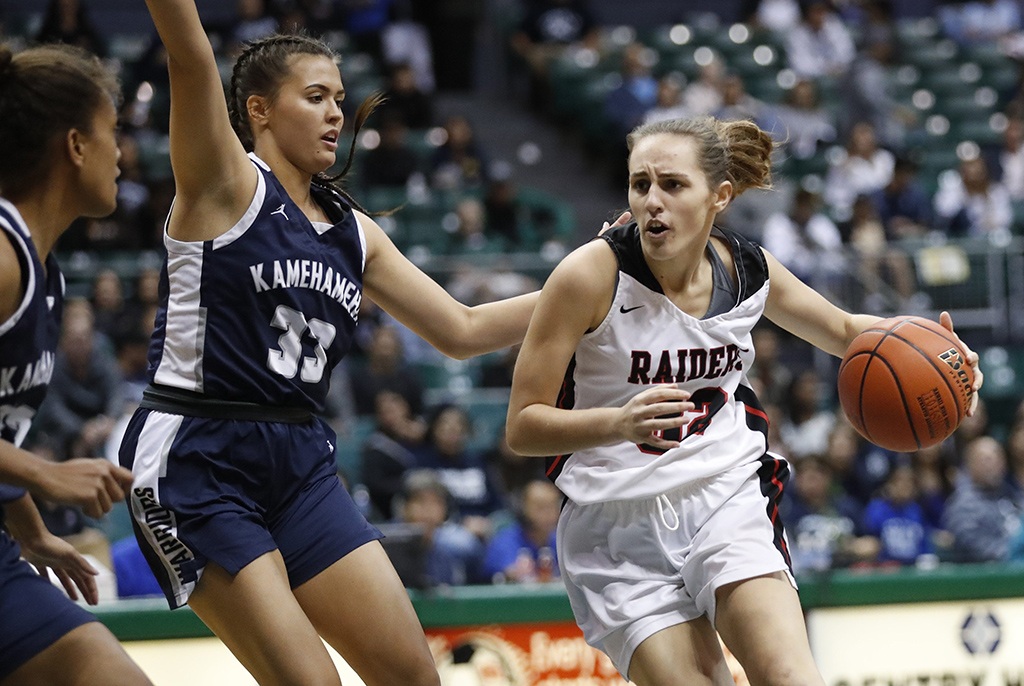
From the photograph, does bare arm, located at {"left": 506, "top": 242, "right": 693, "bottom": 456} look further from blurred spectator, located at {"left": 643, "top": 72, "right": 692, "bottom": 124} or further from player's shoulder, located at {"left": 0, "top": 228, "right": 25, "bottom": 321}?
blurred spectator, located at {"left": 643, "top": 72, "right": 692, "bottom": 124}

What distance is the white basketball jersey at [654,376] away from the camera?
148 inches

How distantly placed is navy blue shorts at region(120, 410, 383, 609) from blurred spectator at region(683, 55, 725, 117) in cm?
986

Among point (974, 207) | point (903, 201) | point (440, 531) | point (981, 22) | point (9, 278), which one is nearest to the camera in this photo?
point (9, 278)

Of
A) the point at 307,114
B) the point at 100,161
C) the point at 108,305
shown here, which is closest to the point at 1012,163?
the point at 108,305

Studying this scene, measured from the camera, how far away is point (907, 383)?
13.3ft

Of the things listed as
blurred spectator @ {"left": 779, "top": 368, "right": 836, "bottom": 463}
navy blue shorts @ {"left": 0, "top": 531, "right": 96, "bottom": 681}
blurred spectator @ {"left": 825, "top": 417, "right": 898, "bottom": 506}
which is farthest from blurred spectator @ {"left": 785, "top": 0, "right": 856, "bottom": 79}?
navy blue shorts @ {"left": 0, "top": 531, "right": 96, "bottom": 681}

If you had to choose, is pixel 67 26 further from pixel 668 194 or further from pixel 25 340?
pixel 25 340

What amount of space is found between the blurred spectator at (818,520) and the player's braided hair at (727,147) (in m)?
4.52

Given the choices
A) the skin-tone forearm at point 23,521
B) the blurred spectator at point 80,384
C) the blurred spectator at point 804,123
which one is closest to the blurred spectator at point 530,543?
the blurred spectator at point 80,384

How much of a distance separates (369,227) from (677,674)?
150cm

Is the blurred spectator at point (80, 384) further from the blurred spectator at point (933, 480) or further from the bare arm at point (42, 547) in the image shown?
the blurred spectator at point (933, 480)

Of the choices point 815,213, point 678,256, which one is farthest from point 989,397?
point 678,256

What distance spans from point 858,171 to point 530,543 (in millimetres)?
6683

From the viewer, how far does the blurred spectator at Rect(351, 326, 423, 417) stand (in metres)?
9.12
